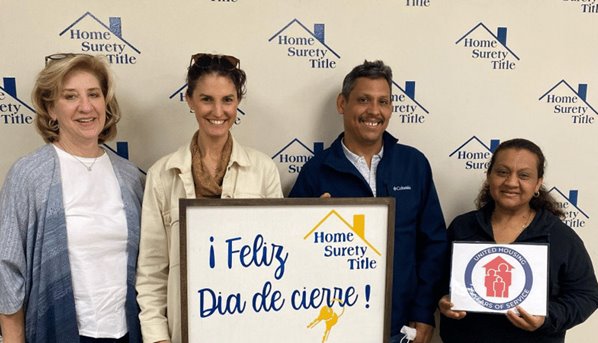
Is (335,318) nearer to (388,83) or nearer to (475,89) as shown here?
(388,83)

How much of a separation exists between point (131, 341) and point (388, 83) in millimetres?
1181

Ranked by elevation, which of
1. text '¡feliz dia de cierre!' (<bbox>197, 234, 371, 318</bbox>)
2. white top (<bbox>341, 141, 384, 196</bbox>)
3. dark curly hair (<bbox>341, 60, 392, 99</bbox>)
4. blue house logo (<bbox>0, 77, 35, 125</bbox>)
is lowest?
text '¡feliz dia de cierre!' (<bbox>197, 234, 371, 318</bbox>)

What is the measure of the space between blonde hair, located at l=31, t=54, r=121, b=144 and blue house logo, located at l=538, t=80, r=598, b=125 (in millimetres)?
1690

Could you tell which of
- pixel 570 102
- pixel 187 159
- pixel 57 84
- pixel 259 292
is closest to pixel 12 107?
pixel 57 84

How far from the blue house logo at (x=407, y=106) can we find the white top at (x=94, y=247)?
44.4 inches

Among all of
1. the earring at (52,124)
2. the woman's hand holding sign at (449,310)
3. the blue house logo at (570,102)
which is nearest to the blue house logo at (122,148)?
the earring at (52,124)

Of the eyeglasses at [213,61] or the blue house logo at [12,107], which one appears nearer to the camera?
the eyeglasses at [213,61]

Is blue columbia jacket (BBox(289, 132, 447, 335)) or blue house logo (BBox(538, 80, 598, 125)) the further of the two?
blue house logo (BBox(538, 80, 598, 125))

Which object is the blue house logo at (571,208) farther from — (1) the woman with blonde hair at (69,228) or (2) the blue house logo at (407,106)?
(1) the woman with blonde hair at (69,228)

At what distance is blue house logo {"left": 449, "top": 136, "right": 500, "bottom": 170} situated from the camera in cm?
198

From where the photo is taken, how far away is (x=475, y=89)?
1937 mm

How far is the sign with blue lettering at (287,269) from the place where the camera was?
4.16 feet

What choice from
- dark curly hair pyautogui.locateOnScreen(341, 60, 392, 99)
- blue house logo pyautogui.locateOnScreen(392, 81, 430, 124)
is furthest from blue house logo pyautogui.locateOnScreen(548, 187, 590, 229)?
dark curly hair pyautogui.locateOnScreen(341, 60, 392, 99)

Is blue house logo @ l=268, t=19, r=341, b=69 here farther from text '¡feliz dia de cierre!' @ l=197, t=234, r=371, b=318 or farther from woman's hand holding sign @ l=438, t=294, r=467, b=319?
woman's hand holding sign @ l=438, t=294, r=467, b=319
